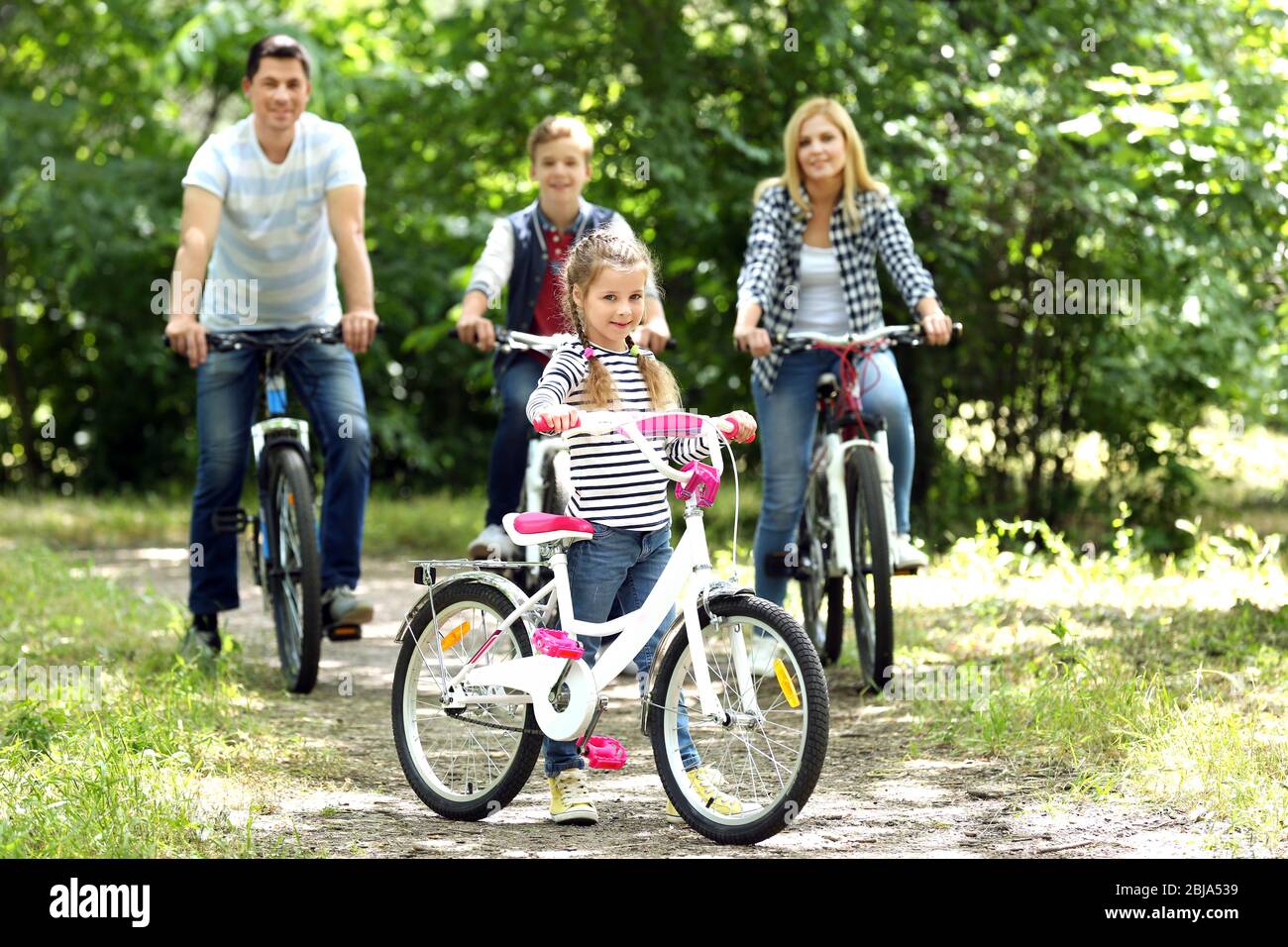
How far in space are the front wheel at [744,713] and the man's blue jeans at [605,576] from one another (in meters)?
0.16

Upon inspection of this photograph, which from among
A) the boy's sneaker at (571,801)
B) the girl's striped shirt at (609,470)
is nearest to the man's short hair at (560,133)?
the girl's striped shirt at (609,470)

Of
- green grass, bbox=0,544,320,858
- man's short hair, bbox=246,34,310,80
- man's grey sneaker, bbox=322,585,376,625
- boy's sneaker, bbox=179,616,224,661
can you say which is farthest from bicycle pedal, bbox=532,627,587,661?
man's short hair, bbox=246,34,310,80

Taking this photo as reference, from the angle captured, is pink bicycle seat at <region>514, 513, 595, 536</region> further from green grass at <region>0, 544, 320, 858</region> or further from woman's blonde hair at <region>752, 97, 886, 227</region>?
woman's blonde hair at <region>752, 97, 886, 227</region>

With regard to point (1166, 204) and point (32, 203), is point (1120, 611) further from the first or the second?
point (32, 203)

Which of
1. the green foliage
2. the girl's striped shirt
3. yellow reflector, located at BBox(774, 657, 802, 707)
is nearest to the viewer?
yellow reflector, located at BBox(774, 657, 802, 707)

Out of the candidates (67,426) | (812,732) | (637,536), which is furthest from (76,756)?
(67,426)

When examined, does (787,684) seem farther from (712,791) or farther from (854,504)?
(854,504)

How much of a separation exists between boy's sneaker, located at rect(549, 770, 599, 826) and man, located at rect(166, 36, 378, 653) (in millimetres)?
1751

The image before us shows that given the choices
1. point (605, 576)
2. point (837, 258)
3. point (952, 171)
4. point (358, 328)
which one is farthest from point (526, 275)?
A: point (952, 171)

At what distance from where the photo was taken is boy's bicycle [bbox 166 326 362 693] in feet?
19.6

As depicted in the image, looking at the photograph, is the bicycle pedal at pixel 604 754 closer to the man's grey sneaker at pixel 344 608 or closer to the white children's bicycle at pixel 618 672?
the white children's bicycle at pixel 618 672

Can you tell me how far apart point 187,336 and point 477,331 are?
3.33ft

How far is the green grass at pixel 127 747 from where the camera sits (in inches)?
155

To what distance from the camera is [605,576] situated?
4.39 m
